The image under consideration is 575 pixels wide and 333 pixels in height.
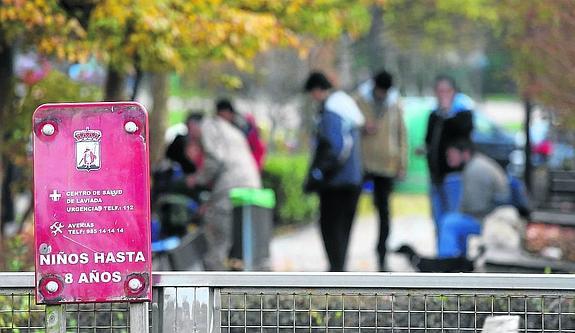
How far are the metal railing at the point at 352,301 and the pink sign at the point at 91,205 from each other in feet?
0.53

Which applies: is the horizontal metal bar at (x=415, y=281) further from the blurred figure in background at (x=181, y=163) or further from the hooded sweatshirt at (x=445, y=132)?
the blurred figure in background at (x=181, y=163)

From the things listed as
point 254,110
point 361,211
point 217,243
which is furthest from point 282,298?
point 254,110

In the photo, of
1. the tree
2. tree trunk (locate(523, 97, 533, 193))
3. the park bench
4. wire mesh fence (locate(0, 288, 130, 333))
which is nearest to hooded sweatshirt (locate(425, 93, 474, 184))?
the park bench

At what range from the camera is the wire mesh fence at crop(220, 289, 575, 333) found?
5887 mm

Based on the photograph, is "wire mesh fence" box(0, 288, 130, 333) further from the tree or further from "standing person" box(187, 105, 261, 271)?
the tree

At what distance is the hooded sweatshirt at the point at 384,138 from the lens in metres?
15.0

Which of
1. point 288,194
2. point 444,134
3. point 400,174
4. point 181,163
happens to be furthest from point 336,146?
point 288,194

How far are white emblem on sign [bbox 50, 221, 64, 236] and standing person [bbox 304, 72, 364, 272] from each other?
24.2ft

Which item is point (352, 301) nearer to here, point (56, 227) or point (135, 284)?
point (135, 284)

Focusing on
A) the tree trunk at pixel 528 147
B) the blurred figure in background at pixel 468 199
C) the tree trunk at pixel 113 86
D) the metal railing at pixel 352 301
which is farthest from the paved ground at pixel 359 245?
the metal railing at pixel 352 301

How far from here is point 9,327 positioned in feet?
20.3

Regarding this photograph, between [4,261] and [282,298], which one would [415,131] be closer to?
[4,261]

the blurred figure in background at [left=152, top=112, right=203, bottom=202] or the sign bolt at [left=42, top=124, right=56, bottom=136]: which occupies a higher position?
the blurred figure in background at [left=152, top=112, right=203, bottom=202]

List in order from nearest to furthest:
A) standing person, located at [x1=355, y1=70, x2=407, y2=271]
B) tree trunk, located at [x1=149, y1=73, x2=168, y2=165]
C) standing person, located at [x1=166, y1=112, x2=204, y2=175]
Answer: standing person, located at [x1=355, y1=70, x2=407, y2=271]
standing person, located at [x1=166, y1=112, x2=204, y2=175]
tree trunk, located at [x1=149, y1=73, x2=168, y2=165]
